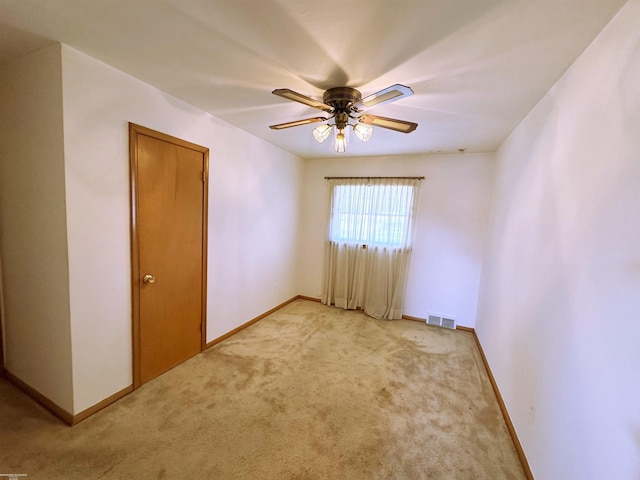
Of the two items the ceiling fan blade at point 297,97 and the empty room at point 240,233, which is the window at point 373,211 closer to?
the empty room at point 240,233

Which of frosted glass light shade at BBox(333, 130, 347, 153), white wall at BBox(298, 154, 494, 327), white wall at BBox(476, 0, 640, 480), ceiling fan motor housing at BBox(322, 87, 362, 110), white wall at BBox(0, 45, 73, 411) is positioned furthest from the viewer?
white wall at BBox(298, 154, 494, 327)

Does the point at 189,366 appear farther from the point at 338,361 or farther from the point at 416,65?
the point at 416,65

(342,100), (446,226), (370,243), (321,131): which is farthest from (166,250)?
(446,226)

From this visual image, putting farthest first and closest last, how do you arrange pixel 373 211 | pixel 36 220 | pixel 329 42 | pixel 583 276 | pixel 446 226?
pixel 373 211 < pixel 446 226 < pixel 36 220 < pixel 329 42 < pixel 583 276

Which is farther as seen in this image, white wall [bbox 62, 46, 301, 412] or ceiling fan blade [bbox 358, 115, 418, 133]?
ceiling fan blade [bbox 358, 115, 418, 133]

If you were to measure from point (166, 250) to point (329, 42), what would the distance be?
200 centimetres

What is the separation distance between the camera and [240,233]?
3.27 metres

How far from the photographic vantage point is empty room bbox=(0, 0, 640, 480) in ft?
4.00

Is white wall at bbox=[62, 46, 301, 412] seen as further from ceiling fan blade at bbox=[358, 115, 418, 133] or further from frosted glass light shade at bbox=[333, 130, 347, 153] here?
ceiling fan blade at bbox=[358, 115, 418, 133]

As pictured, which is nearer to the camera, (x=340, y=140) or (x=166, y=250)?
(x=340, y=140)

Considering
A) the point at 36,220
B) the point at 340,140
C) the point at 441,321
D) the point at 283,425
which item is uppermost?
the point at 340,140

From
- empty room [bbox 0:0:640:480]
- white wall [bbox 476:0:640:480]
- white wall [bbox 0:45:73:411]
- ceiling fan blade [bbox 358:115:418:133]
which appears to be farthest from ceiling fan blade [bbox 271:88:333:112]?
white wall [bbox 476:0:640:480]

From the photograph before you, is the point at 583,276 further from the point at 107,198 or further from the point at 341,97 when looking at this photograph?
the point at 107,198

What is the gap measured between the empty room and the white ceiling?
0.05 feet
